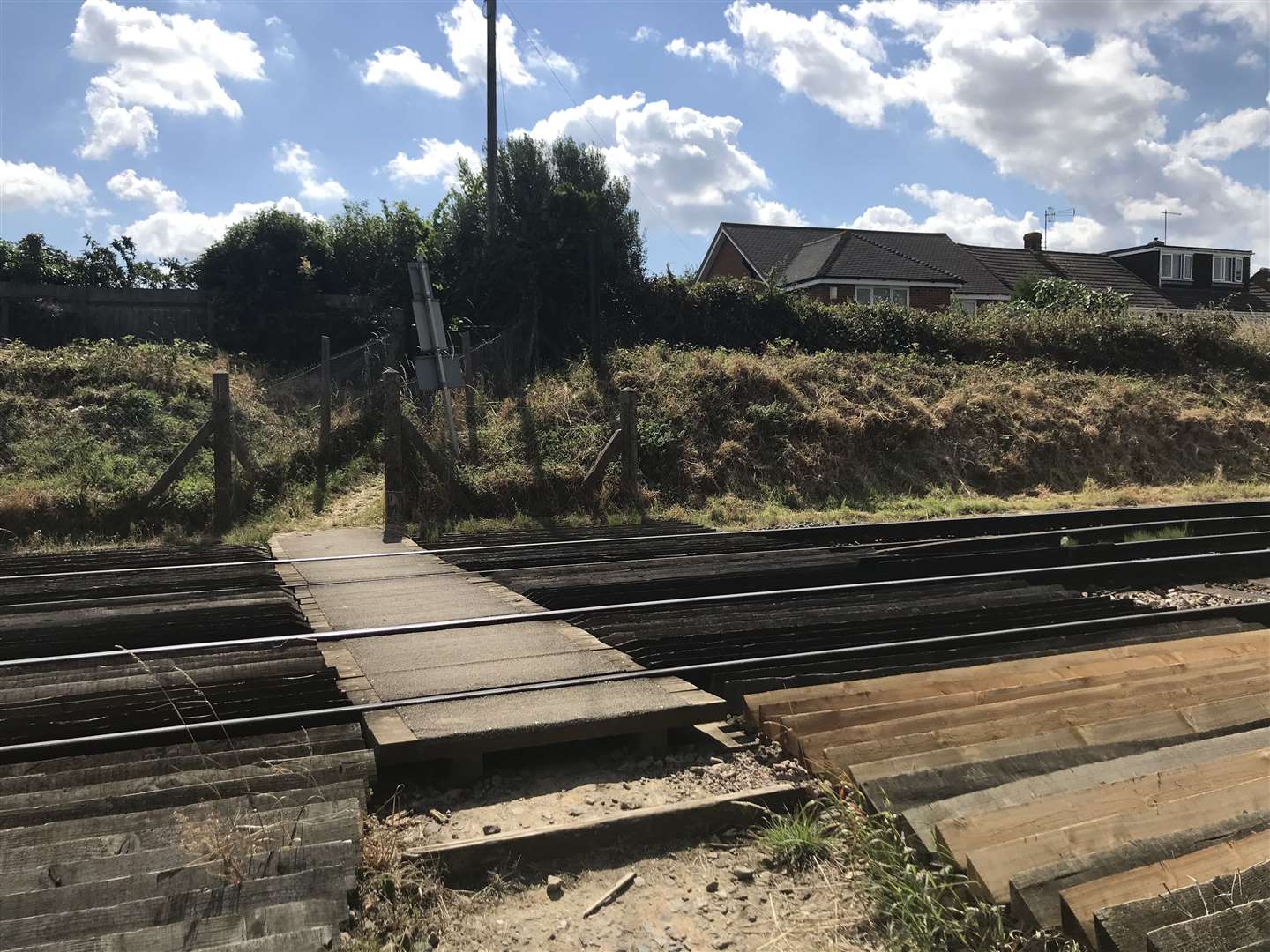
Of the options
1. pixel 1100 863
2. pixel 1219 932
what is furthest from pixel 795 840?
pixel 1219 932

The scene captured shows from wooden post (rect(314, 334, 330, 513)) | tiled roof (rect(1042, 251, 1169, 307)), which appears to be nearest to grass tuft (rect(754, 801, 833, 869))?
wooden post (rect(314, 334, 330, 513))

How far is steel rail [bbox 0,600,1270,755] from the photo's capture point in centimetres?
402

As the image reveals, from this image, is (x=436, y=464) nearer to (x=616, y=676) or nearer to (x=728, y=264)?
(x=616, y=676)

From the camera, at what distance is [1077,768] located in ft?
12.4

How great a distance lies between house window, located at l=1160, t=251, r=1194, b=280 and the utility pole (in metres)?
31.9

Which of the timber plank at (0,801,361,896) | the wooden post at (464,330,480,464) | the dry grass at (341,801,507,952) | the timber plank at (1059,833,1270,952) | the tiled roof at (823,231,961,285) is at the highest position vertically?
the tiled roof at (823,231,961,285)

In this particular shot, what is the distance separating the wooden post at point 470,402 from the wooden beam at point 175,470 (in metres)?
3.63

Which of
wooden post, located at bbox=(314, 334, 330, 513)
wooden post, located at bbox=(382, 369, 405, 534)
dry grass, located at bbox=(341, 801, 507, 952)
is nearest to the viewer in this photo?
dry grass, located at bbox=(341, 801, 507, 952)

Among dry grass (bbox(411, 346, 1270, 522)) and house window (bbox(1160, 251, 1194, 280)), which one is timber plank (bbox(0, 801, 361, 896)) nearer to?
dry grass (bbox(411, 346, 1270, 522))

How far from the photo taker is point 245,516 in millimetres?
12320

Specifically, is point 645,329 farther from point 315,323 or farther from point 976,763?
point 976,763

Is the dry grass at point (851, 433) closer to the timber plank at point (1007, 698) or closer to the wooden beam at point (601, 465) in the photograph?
the wooden beam at point (601, 465)

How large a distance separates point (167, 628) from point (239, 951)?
3826mm

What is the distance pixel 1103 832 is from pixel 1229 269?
1885 inches
